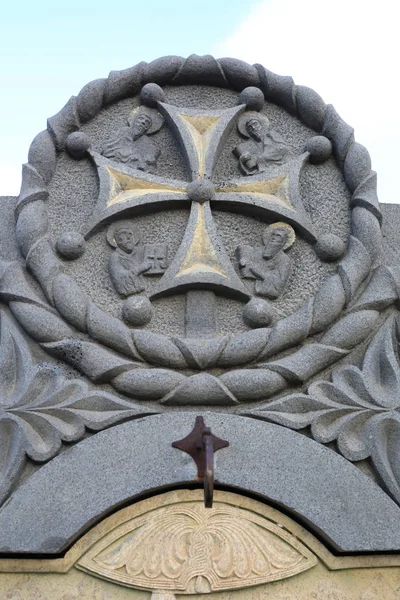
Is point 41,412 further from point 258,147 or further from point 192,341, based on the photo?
point 258,147

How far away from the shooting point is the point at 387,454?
11.6 feet

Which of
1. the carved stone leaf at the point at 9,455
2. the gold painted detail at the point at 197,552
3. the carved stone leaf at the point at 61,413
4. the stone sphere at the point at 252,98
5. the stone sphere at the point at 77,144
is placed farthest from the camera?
the stone sphere at the point at 252,98

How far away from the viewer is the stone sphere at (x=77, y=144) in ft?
14.5

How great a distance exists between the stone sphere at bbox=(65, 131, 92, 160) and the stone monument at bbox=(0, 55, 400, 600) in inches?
0.9

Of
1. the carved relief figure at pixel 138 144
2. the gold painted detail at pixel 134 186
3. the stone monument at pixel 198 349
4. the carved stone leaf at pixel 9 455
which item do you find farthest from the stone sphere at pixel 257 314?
the carved stone leaf at pixel 9 455

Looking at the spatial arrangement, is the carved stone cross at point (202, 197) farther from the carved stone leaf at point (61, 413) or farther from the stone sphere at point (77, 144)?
the carved stone leaf at point (61, 413)

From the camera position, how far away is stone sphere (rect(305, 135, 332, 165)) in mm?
4445

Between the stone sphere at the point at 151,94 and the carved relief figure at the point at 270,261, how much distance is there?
3.87 ft

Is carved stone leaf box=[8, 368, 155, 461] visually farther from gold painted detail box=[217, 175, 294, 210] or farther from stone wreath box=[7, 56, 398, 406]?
gold painted detail box=[217, 175, 294, 210]

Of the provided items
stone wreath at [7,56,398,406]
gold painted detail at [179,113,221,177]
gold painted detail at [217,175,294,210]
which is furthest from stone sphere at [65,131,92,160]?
gold painted detail at [217,175,294,210]

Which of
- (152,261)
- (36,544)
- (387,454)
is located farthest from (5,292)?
(387,454)

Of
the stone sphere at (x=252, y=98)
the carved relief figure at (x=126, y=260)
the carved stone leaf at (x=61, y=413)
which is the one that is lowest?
the carved stone leaf at (x=61, y=413)

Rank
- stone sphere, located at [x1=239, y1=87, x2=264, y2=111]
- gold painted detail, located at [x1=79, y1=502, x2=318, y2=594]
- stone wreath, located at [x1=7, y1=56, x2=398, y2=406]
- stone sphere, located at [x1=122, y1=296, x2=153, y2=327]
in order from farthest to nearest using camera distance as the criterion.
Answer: stone sphere, located at [x1=239, y1=87, x2=264, y2=111] < stone sphere, located at [x1=122, y1=296, x2=153, y2=327] < stone wreath, located at [x1=7, y1=56, x2=398, y2=406] < gold painted detail, located at [x1=79, y1=502, x2=318, y2=594]

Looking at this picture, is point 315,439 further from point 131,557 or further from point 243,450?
point 131,557
